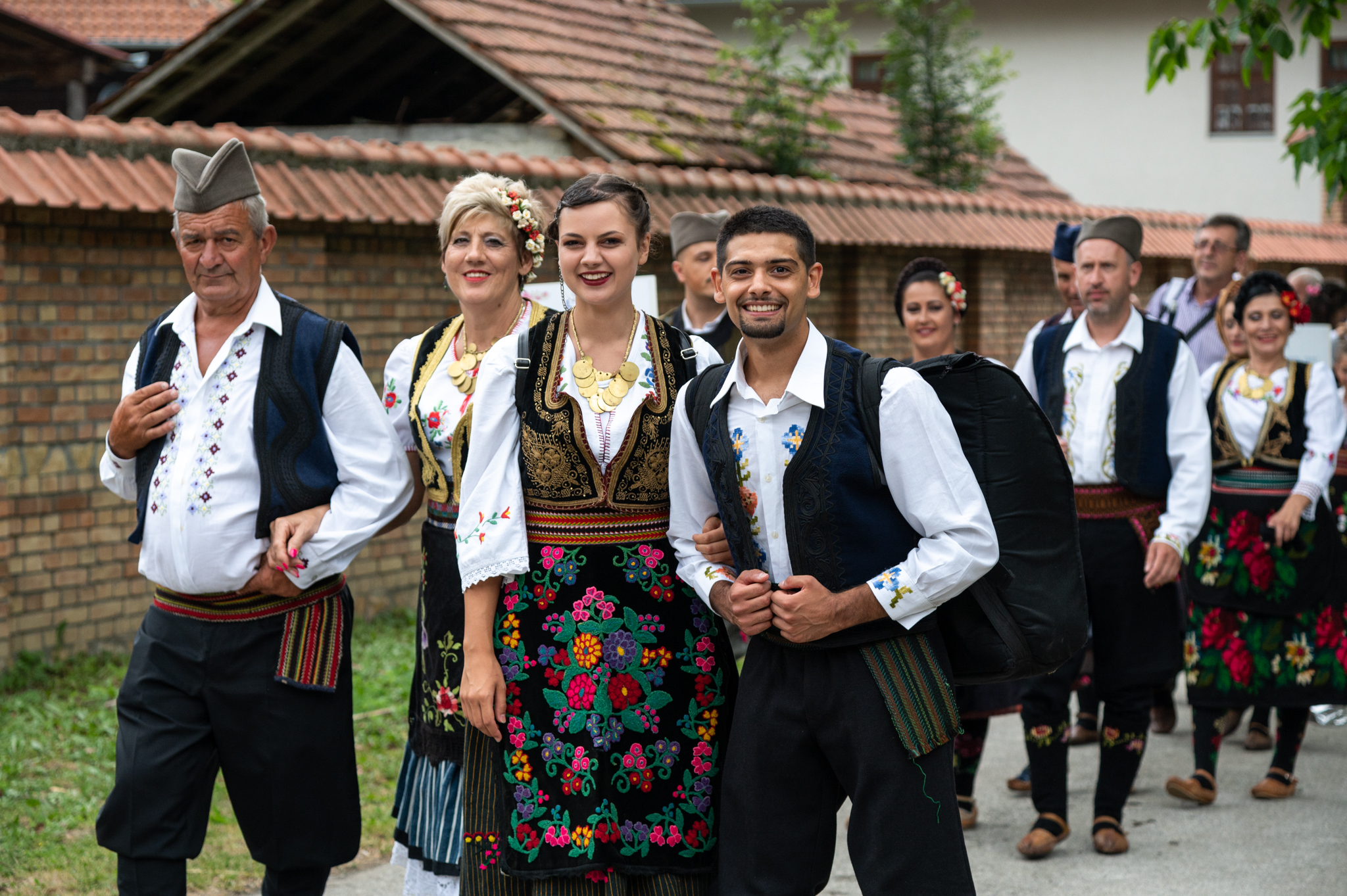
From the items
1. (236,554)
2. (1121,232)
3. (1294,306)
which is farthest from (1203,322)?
(236,554)

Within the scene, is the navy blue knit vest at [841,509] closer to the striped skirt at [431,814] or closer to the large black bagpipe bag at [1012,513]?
the large black bagpipe bag at [1012,513]

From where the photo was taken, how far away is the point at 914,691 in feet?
9.56

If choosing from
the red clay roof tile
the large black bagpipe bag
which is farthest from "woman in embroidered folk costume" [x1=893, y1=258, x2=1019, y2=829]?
the red clay roof tile

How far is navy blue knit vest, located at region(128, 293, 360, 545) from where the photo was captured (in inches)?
136

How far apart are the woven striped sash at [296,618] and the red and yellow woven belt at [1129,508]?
264cm

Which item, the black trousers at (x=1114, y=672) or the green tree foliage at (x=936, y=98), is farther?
the green tree foliage at (x=936, y=98)

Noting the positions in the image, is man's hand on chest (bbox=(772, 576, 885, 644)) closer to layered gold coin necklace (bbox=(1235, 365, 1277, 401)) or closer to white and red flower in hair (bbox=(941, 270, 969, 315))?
white and red flower in hair (bbox=(941, 270, 969, 315))

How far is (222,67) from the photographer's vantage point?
32.1 feet

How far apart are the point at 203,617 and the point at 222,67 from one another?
734cm

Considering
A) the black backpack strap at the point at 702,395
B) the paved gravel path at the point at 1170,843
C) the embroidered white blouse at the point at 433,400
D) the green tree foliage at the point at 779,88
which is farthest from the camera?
the green tree foliage at the point at 779,88

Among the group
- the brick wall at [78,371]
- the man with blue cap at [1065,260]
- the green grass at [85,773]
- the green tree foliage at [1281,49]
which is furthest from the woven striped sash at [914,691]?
the brick wall at [78,371]

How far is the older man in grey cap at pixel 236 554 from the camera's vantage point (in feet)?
11.2

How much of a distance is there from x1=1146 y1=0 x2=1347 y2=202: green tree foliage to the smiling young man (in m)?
3.23

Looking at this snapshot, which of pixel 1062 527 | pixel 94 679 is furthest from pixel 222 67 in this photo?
pixel 1062 527
